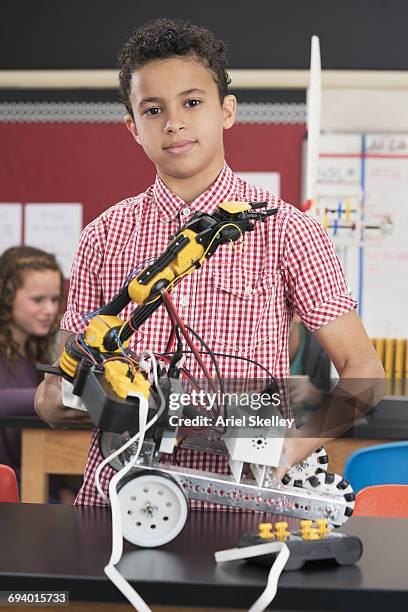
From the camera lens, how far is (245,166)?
516cm

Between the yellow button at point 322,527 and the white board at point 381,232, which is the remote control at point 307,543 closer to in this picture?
the yellow button at point 322,527

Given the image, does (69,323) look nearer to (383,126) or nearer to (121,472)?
(121,472)

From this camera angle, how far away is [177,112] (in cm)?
150

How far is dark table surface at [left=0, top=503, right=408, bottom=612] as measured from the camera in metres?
1.05

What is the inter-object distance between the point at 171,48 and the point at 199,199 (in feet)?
0.80

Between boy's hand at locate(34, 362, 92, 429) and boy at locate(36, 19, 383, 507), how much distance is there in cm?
14

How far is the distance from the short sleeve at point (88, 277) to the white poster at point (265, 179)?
11.8ft

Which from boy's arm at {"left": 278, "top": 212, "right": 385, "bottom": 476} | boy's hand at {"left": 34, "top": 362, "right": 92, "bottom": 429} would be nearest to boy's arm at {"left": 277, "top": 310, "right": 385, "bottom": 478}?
boy's arm at {"left": 278, "top": 212, "right": 385, "bottom": 476}

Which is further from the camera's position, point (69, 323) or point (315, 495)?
point (69, 323)

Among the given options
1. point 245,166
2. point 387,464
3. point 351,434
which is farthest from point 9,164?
point 387,464

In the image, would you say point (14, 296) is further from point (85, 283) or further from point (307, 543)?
point (307, 543)

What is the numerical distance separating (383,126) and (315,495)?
4.14 metres

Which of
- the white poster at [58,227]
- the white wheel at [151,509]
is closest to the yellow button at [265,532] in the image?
the white wheel at [151,509]

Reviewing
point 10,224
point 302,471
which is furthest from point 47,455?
point 10,224
